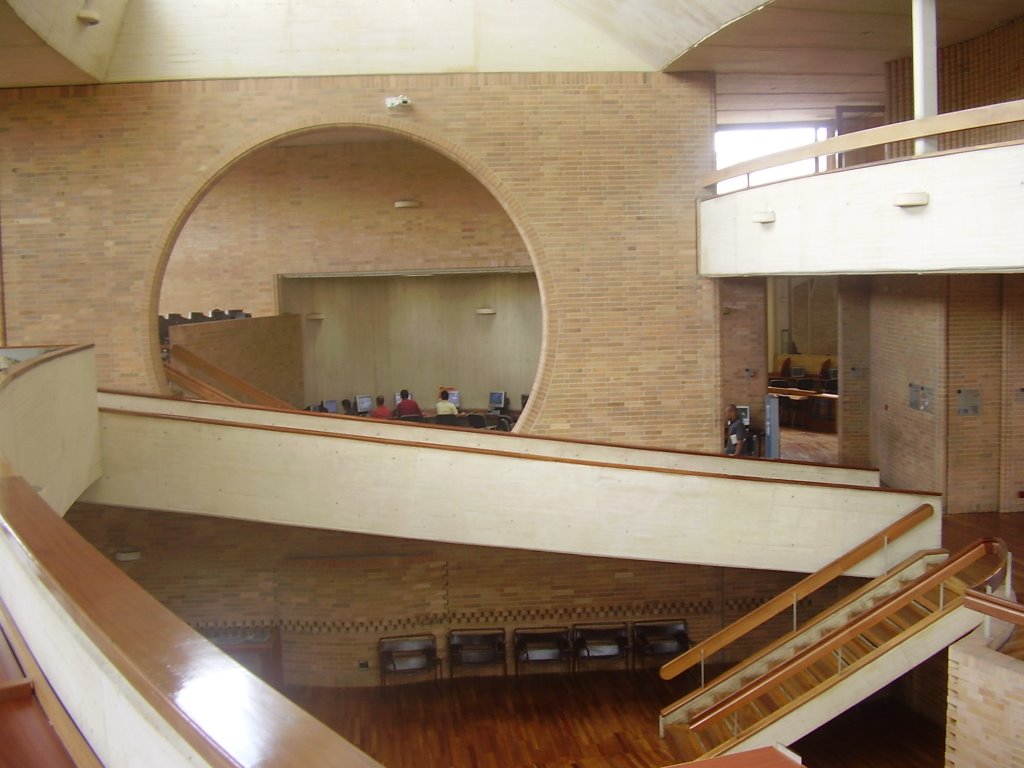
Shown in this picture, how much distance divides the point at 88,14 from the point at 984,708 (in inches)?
398

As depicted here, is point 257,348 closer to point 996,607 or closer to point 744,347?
point 744,347

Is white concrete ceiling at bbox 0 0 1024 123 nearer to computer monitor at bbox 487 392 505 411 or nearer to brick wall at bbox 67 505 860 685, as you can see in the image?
brick wall at bbox 67 505 860 685

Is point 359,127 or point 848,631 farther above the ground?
point 359,127

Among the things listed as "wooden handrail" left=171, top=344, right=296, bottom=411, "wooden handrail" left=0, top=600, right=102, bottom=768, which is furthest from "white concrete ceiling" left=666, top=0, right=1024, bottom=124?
"wooden handrail" left=0, top=600, right=102, bottom=768

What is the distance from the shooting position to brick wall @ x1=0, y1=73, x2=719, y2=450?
1102 cm

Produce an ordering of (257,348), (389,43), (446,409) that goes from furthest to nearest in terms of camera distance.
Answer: (446,409), (257,348), (389,43)

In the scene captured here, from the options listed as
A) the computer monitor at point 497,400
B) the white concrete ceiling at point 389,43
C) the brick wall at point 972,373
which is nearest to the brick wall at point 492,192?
the white concrete ceiling at point 389,43

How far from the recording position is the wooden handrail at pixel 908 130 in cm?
646

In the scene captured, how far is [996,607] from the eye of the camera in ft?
21.1

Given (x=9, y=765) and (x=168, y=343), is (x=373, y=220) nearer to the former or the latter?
(x=168, y=343)

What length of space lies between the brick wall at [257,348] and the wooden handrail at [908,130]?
7.11 meters

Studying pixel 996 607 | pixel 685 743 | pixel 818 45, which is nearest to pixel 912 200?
pixel 996 607

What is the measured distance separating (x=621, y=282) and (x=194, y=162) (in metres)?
5.14

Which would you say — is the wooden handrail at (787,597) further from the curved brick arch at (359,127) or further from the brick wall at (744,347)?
the brick wall at (744,347)
